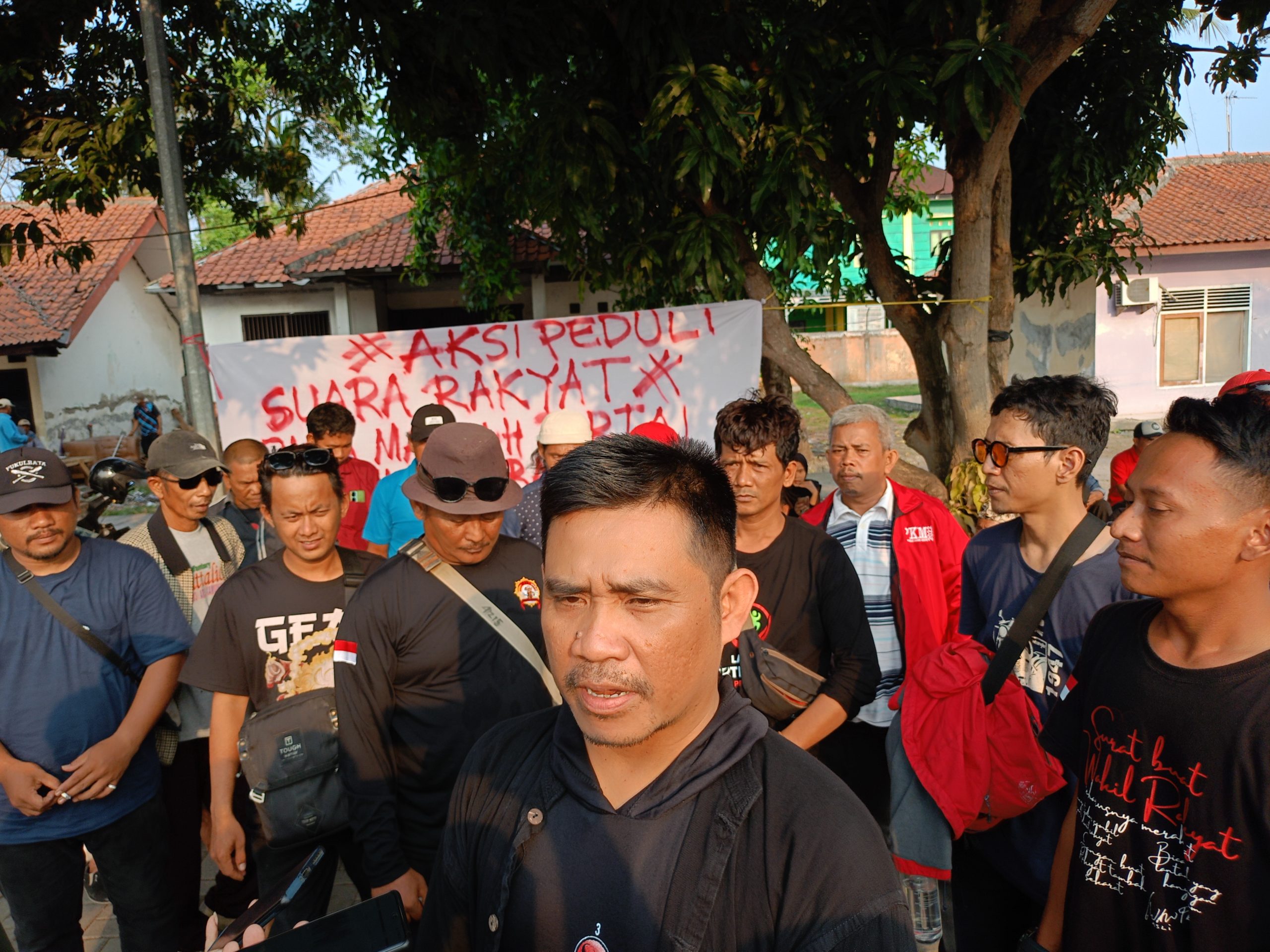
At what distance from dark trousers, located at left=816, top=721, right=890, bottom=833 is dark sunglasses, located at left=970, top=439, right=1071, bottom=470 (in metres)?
1.13

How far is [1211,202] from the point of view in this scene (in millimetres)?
19500

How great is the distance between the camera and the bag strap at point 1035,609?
7.57 ft

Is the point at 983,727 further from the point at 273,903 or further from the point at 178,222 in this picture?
the point at 178,222

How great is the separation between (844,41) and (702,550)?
471 centimetres

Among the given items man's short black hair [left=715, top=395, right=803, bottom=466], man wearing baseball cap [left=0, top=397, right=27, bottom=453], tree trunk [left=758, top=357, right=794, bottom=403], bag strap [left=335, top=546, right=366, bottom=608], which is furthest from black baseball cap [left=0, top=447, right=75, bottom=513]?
man wearing baseball cap [left=0, top=397, right=27, bottom=453]

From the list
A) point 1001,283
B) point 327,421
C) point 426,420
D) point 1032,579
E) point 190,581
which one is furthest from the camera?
point 1001,283

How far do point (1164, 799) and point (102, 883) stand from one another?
3.35 m

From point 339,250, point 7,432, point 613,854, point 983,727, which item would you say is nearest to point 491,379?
point 983,727

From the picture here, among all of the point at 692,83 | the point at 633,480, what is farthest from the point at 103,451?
the point at 633,480

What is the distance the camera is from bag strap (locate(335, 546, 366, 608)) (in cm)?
300

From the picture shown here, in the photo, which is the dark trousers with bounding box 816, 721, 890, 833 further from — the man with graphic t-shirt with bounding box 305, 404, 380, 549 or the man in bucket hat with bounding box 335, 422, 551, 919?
the man with graphic t-shirt with bounding box 305, 404, 380, 549

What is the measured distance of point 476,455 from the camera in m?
2.67

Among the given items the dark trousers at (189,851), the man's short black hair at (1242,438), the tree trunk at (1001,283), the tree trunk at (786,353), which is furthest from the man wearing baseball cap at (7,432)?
the man's short black hair at (1242,438)

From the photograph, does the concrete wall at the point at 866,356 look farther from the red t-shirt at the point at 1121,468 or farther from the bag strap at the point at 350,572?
the bag strap at the point at 350,572
